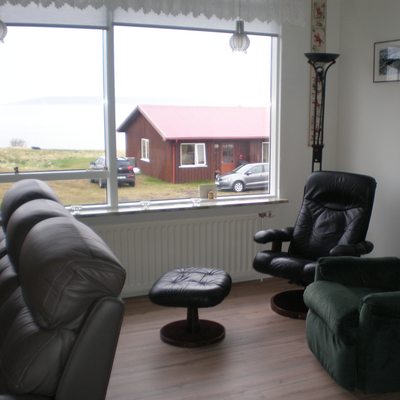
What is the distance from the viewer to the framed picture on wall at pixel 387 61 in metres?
4.07

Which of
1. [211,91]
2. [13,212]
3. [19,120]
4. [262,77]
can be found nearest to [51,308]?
[13,212]

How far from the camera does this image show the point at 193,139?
173 inches

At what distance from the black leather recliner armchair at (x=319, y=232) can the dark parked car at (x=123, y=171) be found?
112cm

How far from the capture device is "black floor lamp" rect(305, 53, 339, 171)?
3.98 meters

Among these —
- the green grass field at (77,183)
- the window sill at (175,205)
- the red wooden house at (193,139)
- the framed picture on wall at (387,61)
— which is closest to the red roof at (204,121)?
the red wooden house at (193,139)

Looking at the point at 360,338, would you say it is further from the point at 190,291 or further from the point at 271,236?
the point at 271,236

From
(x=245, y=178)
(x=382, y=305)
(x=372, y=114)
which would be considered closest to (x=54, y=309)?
(x=382, y=305)

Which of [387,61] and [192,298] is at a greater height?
[387,61]

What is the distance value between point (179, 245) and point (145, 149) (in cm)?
81

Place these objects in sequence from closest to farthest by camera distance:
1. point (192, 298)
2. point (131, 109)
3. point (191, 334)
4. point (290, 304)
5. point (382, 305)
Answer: point (382, 305) → point (192, 298) → point (191, 334) → point (290, 304) → point (131, 109)

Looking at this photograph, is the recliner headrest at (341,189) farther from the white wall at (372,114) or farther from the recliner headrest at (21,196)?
the recliner headrest at (21,196)

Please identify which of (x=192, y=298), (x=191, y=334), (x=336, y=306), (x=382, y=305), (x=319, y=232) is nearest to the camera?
(x=382, y=305)

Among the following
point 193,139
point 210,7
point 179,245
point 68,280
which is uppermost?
point 210,7

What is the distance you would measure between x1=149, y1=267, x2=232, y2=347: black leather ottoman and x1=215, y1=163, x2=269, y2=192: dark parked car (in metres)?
1.26
